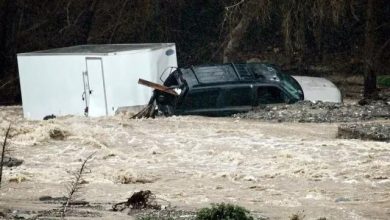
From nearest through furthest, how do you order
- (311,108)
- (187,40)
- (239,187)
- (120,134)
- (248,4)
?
(239,187) → (120,134) → (311,108) → (248,4) → (187,40)

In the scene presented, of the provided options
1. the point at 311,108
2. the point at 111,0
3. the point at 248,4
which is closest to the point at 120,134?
the point at 311,108

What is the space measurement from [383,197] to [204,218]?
3883 millimetres

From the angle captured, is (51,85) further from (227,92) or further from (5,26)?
(5,26)

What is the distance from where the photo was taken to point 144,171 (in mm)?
13078

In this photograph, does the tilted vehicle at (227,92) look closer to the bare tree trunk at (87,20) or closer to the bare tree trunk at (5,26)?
the bare tree trunk at (87,20)

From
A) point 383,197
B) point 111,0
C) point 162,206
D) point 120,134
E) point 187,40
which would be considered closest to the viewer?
point 162,206

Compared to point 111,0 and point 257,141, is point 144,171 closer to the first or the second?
point 257,141

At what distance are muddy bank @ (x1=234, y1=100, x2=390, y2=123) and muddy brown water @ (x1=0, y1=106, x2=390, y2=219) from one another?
0.36m

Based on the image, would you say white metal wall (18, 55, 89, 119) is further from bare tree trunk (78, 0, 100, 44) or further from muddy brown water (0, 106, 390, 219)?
bare tree trunk (78, 0, 100, 44)

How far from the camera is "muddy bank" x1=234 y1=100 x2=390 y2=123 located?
56.3 ft

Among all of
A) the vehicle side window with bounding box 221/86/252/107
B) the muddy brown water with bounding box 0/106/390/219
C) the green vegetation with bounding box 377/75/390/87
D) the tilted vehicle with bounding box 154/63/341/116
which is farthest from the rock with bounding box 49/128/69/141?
the green vegetation with bounding box 377/75/390/87

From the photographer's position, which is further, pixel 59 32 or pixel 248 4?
pixel 59 32

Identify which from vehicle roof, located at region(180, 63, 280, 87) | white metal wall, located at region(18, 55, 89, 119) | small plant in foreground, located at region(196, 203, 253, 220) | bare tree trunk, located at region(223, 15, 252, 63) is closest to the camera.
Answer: small plant in foreground, located at region(196, 203, 253, 220)

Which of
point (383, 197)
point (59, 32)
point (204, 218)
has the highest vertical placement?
point (59, 32)
